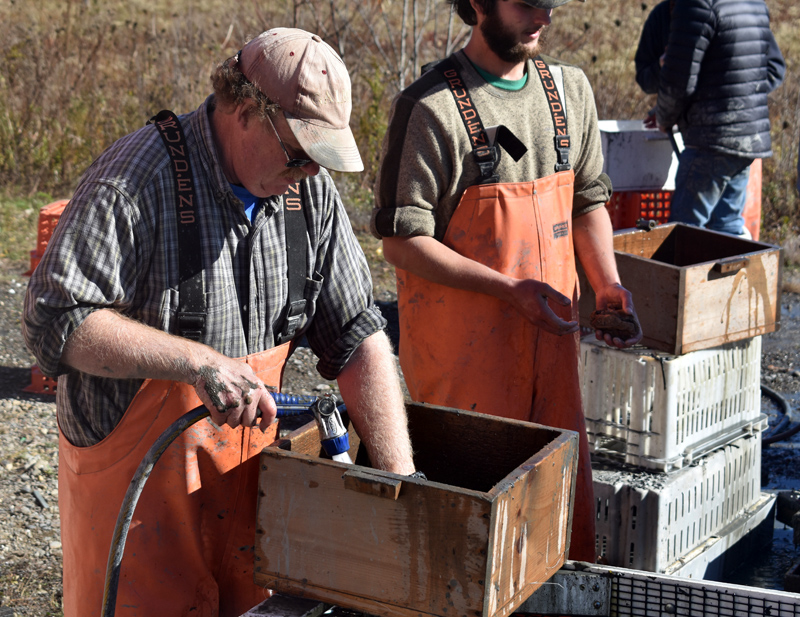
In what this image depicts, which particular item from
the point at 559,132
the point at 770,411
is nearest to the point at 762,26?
the point at 770,411

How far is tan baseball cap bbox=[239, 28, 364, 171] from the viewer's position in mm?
2035

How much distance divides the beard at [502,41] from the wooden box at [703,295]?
3.64ft

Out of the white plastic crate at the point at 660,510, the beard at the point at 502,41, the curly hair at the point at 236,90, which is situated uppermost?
the beard at the point at 502,41

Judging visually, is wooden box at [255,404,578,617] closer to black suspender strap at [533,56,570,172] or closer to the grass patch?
black suspender strap at [533,56,570,172]

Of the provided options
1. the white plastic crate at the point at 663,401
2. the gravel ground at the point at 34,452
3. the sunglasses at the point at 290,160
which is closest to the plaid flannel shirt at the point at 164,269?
the sunglasses at the point at 290,160

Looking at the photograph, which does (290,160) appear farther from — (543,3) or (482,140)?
(543,3)

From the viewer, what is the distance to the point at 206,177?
2.15 meters

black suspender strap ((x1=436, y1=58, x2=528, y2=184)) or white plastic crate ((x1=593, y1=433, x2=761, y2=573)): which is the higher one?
black suspender strap ((x1=436, y1=58, x2=528, y2=184))

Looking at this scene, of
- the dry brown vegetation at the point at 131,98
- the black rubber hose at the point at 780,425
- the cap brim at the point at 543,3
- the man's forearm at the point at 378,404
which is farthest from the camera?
the dry brown vegetation at the point at 131,98

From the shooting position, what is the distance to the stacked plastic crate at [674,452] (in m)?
3.68

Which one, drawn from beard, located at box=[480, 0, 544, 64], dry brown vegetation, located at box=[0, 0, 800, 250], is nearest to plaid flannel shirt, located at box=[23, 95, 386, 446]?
beard, located at box=[480, 0, 544, 64]

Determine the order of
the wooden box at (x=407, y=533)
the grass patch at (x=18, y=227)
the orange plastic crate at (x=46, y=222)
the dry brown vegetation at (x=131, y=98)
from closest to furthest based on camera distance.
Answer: the wooden box at (x=407, y=533), the orange plastic crate at (x=46, y=222), the grass patch at (x=18, y=227), the dry brown vegetation at (x=131, y=98)

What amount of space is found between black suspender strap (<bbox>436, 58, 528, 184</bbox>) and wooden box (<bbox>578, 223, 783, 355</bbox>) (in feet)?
3.32

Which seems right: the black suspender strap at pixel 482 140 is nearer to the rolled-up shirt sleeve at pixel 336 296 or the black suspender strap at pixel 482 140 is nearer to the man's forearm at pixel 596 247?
the man's forearm at pixel 596 247
